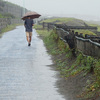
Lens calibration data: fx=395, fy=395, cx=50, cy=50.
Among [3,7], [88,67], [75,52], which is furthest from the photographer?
[3,7]

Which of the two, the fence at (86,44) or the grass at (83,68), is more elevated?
the fence at (86,44)

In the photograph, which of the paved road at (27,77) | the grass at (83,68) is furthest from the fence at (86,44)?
the paved road at (27,77)

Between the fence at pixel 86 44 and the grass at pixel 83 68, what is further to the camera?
the fence at pixel 86 44

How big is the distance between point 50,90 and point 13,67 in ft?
13.5

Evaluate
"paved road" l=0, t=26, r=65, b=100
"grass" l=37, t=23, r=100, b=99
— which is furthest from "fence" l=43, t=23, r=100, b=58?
"paved road" l=0, t=26, r=65, b=100

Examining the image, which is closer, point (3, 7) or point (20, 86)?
point (20, 86)

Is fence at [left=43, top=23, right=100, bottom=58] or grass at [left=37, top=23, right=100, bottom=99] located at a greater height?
fence at [left=43, top=23, right=100, bottom=58]

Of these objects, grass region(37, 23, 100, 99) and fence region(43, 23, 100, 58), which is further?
fence region(43, 23, 100, 58)

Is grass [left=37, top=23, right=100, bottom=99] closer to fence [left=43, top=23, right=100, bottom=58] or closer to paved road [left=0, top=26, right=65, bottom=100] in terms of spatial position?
fence [left=43, top=23, right=100, bottom=58]

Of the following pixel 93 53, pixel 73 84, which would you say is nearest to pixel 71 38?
pixel 93 53

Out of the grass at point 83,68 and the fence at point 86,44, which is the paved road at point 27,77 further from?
the fence at point 86,44

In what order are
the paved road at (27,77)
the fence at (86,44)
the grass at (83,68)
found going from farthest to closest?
the fence at (86,44) → the paved road at (27,77) → the grass at (83,68)

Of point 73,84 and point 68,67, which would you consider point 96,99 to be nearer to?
point 73,84

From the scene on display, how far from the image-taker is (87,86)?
30.4ft
